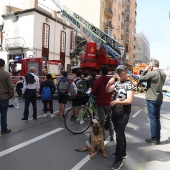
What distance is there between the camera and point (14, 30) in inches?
1097

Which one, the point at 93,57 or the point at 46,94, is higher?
the point at 93,57

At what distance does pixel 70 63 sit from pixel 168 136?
2693 centimetres

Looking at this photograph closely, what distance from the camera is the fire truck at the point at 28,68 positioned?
50.0 ft

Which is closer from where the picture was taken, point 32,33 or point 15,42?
point 32,33

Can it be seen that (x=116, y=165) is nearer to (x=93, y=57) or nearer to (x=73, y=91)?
(x=73, y=91)

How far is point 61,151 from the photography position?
5.01 metres

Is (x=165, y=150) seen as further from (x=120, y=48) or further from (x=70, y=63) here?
(x=70, y=63)

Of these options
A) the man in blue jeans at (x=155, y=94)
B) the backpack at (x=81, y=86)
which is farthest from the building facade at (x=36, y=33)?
the man in blue jeans at (x=155, y=94)

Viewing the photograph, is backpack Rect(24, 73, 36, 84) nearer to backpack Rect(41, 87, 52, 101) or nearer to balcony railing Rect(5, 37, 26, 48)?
backpack Rect(41, 87, 52, 101)

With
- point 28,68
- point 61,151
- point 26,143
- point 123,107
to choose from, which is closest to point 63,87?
point 26,143

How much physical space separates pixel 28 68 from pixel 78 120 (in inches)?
395

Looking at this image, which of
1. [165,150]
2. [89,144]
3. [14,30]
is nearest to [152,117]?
[165,150]

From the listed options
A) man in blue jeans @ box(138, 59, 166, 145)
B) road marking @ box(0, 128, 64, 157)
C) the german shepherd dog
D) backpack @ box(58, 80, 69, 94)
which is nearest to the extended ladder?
backpack @ box(58, 80, 69, 94)

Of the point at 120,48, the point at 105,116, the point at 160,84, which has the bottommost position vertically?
the point at 105,116
